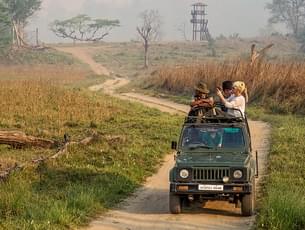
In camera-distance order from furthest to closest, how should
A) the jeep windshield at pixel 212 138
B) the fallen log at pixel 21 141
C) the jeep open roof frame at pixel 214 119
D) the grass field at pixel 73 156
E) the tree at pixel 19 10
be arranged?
the tree at pixel 19 10 → the fallen log at pixel 21 141 → the jeep open roof frame at pixel 214 119 → the jeep windshield at pixel 212 138 → the grass field at pixel 73 156

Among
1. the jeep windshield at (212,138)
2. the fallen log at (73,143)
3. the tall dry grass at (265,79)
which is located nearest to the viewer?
the jeep windshield at (212,138)

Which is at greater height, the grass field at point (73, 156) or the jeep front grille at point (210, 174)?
the jeep front grille at point (210, 174)

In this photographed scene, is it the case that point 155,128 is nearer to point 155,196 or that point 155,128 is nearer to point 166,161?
point 166,161

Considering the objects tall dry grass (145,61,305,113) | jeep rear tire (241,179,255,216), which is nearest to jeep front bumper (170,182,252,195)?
jeep rear tire (241,179,255,216)

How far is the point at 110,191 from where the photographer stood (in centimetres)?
1081

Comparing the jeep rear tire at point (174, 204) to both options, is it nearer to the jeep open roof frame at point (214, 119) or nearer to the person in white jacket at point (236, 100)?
the jeep open roof frame at point (214, 119)

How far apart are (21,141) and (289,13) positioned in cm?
9641

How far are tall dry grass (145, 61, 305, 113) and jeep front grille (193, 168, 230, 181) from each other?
16.6 metres

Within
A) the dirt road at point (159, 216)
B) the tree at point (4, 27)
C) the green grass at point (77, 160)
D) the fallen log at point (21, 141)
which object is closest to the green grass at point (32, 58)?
the tree at point (4, 27)

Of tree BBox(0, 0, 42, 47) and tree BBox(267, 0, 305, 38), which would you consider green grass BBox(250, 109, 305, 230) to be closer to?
tree BBox(0, 0, 42, 47)

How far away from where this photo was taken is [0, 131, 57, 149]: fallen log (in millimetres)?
15391

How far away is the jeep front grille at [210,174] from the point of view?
9.12 m

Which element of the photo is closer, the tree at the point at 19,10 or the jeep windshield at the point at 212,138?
the jeep windshield at the point at 212,138

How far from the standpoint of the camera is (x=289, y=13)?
10612 centimetres
